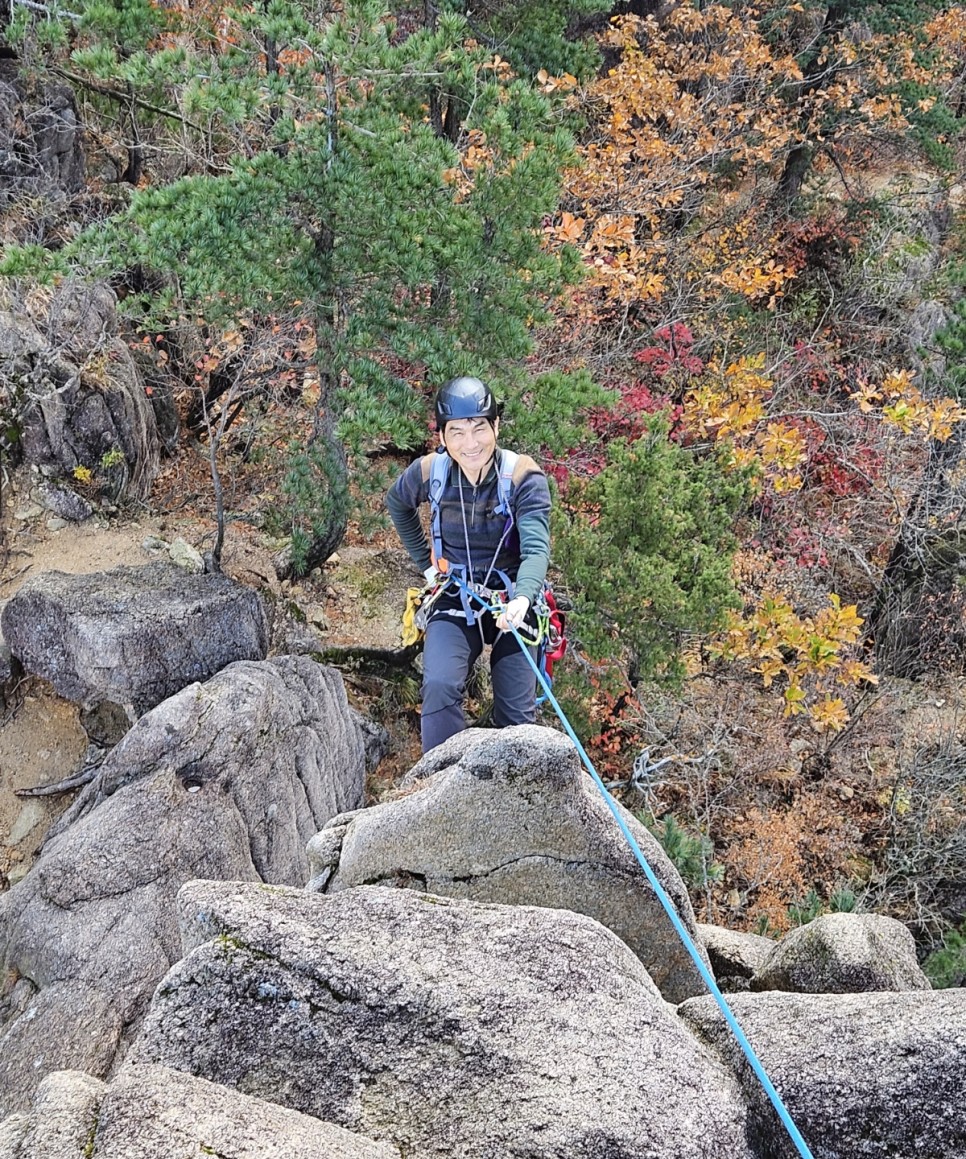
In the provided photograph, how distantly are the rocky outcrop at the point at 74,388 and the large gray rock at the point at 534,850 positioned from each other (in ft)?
23.4

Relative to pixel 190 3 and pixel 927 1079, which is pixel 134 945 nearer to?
pixel 927 1079

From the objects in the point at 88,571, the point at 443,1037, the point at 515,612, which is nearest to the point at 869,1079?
the point at 443,1037

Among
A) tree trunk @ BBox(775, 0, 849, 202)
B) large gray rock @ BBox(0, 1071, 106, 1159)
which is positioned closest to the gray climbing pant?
large gray rock @ BBox(0, 1071, 106, 1159)

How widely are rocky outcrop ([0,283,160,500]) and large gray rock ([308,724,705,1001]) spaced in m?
7.12

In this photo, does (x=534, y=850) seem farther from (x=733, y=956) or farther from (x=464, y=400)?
(x=464, y=400)

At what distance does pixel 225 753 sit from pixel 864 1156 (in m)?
5.09

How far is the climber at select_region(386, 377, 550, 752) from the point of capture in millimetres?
5043

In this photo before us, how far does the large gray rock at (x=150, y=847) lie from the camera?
16.7ft

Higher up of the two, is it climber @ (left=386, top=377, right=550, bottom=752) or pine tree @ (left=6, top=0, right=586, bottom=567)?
pine tree @ (left=6, top=0, right=586, bottom=567)

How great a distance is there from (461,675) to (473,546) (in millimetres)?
847

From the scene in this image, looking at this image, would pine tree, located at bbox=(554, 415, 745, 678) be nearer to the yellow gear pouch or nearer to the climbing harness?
the climbing harness

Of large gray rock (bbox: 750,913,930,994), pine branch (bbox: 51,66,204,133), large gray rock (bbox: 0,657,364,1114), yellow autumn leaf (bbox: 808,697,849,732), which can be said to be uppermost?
pine branch (bbox: 51,66,204,133)

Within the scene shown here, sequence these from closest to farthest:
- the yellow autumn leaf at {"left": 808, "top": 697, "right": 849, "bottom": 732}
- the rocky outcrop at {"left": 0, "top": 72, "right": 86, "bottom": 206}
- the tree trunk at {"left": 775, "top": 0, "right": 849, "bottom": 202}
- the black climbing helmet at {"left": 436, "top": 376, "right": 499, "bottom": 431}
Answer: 1. the black climbing helmet at {"left": 436, "top": 376, "right": 499, "bottom": 431}
2. the yellow autumn leaf at {"left": 808, "top": 697, "right": 849, "bottom": 732}
3. the rocky outcrop at {"left": 0, "top": 72, "right": 86, "bottom": 206}
4. the tree trunk at {"left": 775, "top": 0, "right": 849, "bottom": 202}

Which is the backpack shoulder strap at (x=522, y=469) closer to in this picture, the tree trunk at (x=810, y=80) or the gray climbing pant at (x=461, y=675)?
the gray climbing pant at (x=461, y=675)
